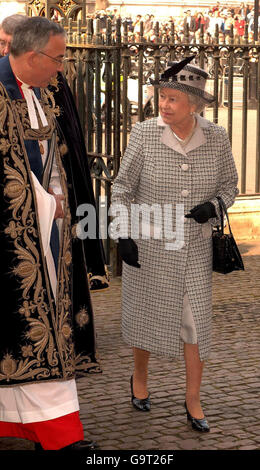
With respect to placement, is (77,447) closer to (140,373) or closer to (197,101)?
(140,373)

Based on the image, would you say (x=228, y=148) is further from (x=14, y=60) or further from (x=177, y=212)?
(x=14, y=60)

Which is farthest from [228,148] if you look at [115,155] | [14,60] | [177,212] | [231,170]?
[115,155]

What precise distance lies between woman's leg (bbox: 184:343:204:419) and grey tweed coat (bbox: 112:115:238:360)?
0.04 m

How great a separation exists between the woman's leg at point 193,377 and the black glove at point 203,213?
0.61 metres

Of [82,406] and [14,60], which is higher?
[14,60]

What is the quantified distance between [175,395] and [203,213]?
1.18 metres

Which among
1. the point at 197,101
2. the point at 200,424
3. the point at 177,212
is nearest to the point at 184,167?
the point at 177,212

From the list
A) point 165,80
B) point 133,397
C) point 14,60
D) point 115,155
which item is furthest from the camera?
point 115,155

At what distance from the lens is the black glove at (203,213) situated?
16.8 feet

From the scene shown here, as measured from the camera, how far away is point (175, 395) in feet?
19.0

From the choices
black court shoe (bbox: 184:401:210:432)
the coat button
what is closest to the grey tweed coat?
the coat button

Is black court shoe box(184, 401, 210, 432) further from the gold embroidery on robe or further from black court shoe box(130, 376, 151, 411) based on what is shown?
the gold embroidery on robe
